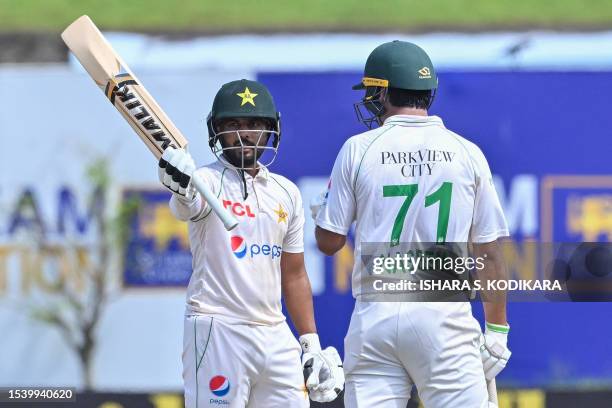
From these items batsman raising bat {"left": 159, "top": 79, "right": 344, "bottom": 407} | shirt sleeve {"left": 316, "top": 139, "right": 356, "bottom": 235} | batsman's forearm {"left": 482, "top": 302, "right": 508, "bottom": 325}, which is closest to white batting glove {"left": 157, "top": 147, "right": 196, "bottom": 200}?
batsman raising bat {"left": 159, "top": 79, "right": 344, "bottom": 407}

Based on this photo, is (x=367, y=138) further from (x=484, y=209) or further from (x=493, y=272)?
(x=493, y=272)

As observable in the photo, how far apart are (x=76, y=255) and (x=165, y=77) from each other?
3.19 ft

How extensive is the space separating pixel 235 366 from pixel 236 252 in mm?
338

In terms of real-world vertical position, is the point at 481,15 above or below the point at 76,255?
above

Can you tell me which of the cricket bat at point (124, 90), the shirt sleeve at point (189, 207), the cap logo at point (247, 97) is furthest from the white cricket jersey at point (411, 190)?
the cricket bat at point (124, 90)

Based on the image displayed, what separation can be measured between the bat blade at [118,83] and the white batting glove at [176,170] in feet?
1.12

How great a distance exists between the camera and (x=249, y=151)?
3.86 m

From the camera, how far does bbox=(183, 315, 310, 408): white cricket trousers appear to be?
372 centimetres

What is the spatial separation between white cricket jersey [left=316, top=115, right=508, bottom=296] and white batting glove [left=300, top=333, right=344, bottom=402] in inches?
17.8

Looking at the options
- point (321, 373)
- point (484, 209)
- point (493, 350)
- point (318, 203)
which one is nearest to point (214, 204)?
point (318, 203)

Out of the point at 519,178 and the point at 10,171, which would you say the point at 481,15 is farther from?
the point at 10,171

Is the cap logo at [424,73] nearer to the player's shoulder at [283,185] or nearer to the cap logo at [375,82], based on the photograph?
the cap logo at [375,82]

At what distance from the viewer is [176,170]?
139 inches

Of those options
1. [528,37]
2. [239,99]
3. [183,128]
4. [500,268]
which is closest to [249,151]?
[239,99]
